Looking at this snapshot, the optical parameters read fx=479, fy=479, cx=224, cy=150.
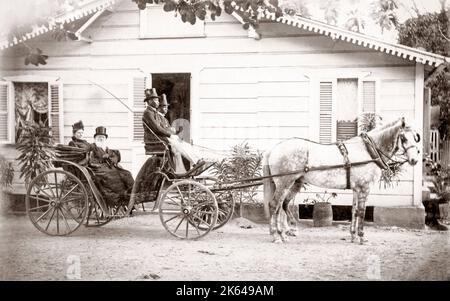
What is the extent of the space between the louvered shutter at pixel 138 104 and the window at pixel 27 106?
60 centimetres

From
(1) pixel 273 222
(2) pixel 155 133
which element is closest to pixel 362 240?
(1) pixel 273 222

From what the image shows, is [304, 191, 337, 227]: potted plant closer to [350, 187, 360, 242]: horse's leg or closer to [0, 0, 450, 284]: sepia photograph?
[0, 0, 450, 284]: sepia photograph

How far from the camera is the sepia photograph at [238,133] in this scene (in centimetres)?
369

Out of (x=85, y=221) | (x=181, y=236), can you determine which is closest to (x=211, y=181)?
(x=181, y=236)

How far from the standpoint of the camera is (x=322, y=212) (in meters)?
Result: 3.96

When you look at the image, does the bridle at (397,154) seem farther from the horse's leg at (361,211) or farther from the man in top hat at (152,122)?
the man in top hat at (152,122)

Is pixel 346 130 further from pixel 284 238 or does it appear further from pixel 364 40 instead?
pixel 284 238

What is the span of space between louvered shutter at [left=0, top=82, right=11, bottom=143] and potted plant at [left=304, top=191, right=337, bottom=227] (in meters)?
2.61

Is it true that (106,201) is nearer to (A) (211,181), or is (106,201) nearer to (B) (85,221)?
(B) (85,221)

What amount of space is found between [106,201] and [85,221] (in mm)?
253

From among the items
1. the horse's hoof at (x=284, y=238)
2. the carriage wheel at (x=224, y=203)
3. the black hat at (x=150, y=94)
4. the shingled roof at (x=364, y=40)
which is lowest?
the horse's hoof at (x=284, y=238)

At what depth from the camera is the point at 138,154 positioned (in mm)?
4070

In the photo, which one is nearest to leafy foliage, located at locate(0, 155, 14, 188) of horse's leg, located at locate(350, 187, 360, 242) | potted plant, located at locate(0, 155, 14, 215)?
potted plant, located at locate(0, 155, 14, 215)

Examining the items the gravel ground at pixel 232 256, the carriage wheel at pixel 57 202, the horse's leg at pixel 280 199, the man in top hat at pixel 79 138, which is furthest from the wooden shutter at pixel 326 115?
the carriage wheel at pixel 57 202
